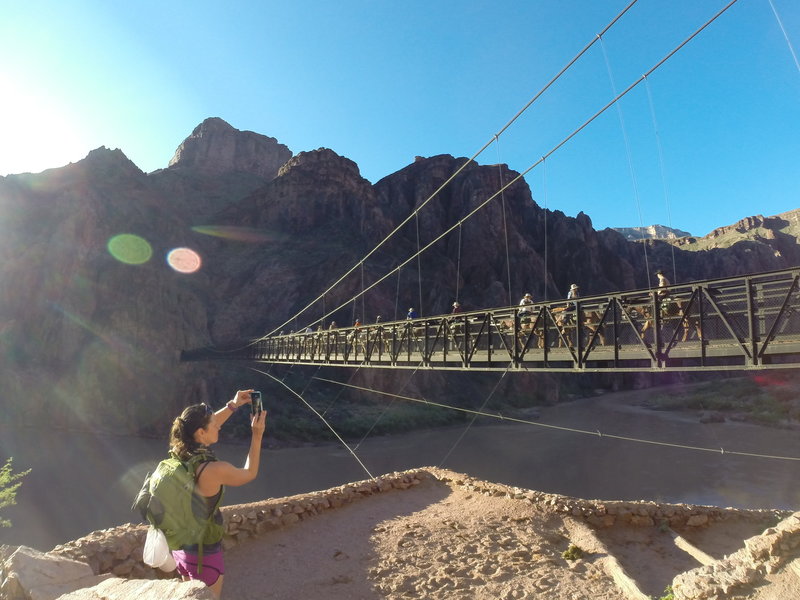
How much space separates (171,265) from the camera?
4266 cm

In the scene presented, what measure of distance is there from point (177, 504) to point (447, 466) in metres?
25.1

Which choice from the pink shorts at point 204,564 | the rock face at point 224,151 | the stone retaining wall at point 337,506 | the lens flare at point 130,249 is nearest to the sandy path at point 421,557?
the stone retaining wall at point 337,506

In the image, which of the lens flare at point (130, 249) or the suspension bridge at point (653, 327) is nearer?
the suspension bridge at point (653, 327)

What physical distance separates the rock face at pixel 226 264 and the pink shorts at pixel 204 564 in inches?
445

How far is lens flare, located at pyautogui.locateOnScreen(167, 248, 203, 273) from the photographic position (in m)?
43.4

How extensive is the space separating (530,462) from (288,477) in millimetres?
14072

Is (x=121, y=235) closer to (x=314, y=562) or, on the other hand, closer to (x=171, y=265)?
(x=171, y=265)

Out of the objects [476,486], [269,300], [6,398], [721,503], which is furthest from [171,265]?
[721,503]

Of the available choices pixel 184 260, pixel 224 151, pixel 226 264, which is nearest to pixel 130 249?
pixel 184 260

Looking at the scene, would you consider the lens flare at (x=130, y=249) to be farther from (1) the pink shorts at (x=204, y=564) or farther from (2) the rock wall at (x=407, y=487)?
(1) the pink shorts at (x=204, y=564)

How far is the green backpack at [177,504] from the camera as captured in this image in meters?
2.27

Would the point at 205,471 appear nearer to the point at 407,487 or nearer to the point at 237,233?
the point at 407,487

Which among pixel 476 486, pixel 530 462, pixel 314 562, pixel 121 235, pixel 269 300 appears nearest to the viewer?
pixel 314 562

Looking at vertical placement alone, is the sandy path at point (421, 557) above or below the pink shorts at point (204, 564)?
below
